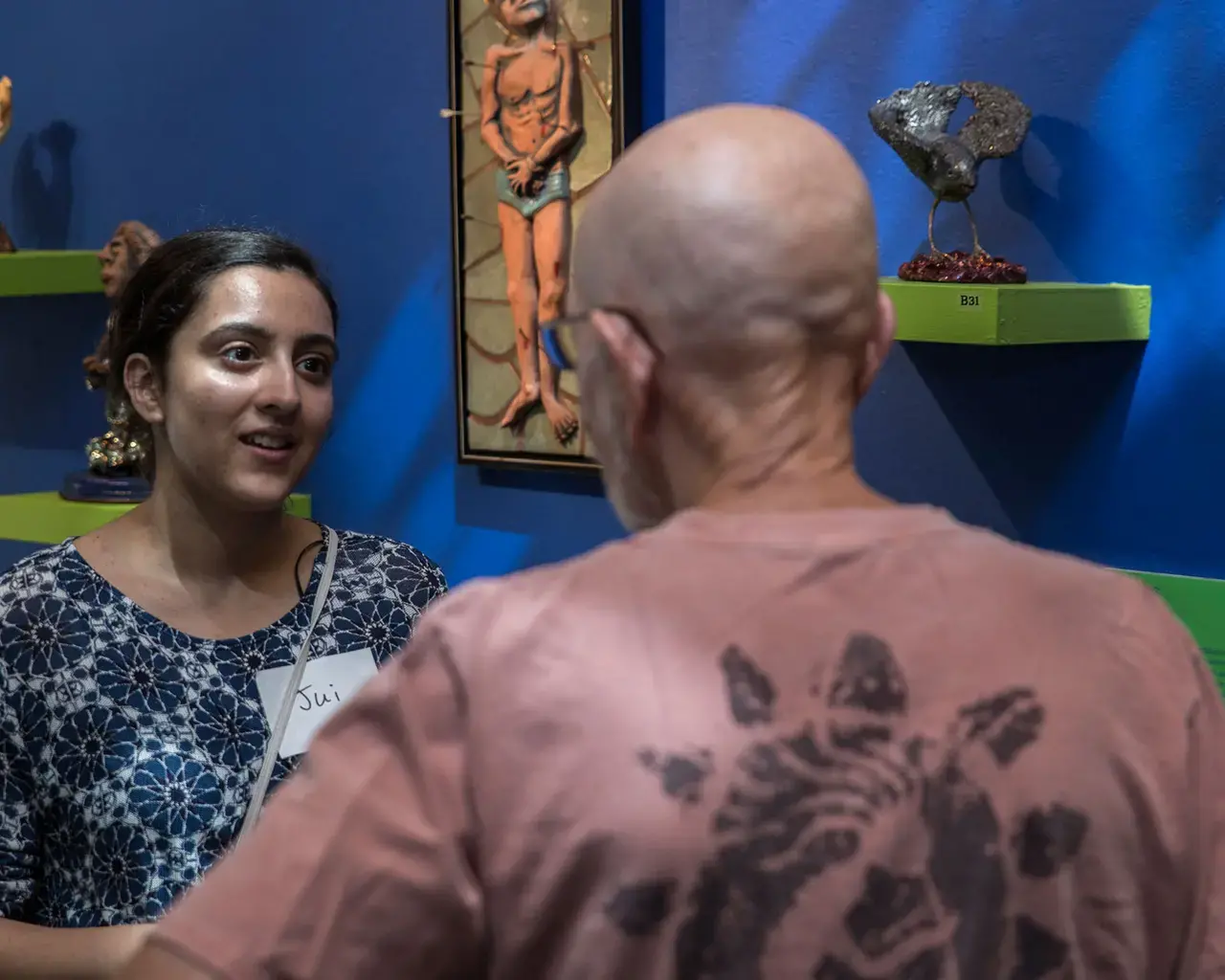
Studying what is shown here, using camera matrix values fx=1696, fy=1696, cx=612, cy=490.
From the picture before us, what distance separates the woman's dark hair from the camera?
1.89 meters

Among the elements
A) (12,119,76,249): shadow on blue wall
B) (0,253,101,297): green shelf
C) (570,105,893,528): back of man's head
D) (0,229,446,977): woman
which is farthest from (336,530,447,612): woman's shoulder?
(12,119,76,249): shadow on blue wall

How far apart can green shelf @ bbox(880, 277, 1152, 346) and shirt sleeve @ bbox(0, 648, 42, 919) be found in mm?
1071

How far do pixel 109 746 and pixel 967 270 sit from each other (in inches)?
45.5

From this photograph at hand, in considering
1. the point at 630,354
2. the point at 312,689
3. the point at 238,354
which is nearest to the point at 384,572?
the point at 312,689

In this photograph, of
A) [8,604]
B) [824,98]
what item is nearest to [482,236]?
[824,98]

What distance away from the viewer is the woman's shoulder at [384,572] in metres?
1.95

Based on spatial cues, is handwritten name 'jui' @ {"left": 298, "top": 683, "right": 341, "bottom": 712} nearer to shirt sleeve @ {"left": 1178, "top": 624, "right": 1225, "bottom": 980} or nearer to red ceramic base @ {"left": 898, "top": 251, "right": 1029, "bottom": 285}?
red ceramic base @ {"left": 898, "top": 251, "right": 1029, "bottom": 285}

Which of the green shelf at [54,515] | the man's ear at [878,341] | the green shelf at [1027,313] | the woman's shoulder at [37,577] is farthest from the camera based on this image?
the green shelf at [54,515]

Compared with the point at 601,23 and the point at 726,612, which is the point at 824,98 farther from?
the point at 726,612

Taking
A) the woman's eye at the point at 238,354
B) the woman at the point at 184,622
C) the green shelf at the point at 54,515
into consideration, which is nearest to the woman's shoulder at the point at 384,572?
the woman at the point at 184,622

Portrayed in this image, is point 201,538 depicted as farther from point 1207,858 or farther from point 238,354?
point 1207,858

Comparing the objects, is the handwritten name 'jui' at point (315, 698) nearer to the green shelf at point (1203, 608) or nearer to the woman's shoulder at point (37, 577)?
the woman's shoulder at point (37, 577)

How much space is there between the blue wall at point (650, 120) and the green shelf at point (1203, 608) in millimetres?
29

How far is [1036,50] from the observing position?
2.16 meters
